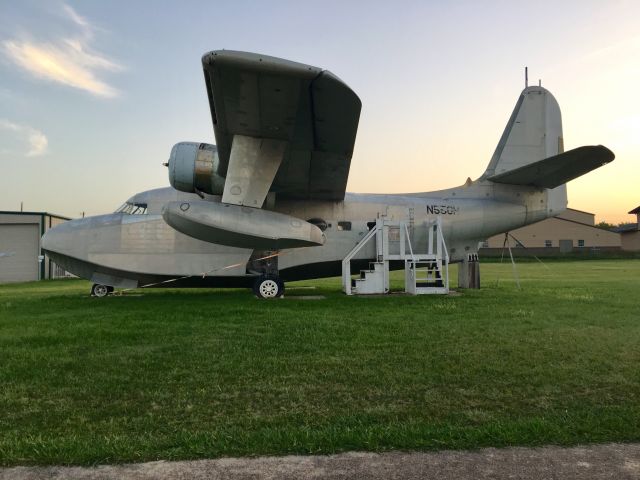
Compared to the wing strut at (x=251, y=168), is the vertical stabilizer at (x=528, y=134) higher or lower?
higher

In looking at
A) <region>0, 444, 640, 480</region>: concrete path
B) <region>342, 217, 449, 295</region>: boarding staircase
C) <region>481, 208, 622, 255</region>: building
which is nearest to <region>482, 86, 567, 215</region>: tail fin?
<region>342, 217, 449, 295</region>: boarding staircase

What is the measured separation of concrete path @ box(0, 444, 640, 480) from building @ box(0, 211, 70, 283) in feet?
113

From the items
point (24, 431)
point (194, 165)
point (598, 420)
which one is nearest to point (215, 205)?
point (194, 165)

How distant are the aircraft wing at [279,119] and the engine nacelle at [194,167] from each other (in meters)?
0.40

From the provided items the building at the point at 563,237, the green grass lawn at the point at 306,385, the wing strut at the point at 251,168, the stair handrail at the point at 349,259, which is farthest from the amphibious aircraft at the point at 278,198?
the building at the point at 563,237

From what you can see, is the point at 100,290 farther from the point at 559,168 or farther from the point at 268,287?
the point at 559,168

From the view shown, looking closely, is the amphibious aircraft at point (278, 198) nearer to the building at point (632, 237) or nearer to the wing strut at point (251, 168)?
the wing strut at point (251, 168)

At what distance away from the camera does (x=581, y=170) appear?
508 inches

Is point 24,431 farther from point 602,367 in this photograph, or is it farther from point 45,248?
point 45,248

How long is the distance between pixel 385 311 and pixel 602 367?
4727mm

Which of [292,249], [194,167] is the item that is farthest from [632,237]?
[194,167]

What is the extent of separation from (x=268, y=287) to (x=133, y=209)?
4.71 m

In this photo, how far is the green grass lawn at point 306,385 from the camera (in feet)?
9.98

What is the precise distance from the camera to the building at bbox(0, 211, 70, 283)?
32156 millimetres
